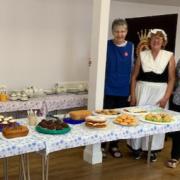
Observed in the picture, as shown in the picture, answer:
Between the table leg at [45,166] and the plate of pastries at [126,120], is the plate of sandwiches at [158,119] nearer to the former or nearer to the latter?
the plate of pastries at [126,120]

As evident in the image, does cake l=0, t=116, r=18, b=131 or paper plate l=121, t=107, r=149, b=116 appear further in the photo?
paper plate l=121, t=107, r=149, b=116

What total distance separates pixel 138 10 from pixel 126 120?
104 inches

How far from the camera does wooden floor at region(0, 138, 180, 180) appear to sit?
3.13 meters

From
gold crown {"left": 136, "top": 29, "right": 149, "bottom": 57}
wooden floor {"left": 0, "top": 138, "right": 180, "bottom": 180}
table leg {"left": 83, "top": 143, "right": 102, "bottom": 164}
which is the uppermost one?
gold crown {"left": 136, "top": 29, "right": 149, "bottom": 57}

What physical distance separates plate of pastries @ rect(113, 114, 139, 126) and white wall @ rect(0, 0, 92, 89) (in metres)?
1.77

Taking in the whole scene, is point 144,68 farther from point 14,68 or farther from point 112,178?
point 14,68

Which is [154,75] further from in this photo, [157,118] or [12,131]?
[12,131]

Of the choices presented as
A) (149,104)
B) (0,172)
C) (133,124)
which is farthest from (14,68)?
(133,124)

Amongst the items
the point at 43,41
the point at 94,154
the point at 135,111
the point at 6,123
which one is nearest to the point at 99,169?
the point at 94,154

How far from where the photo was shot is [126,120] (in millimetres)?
2592

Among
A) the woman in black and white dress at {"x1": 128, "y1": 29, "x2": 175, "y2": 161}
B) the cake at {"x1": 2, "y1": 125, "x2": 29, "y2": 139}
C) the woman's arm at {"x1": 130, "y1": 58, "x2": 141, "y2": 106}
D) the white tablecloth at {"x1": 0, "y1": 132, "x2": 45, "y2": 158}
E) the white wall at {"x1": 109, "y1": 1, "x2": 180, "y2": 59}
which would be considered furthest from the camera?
the white wall at {"x1": 109, "y1": 1, "x2": 180, "y2": 59}

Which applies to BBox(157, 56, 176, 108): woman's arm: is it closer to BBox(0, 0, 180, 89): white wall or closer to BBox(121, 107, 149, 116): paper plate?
BBox(121, 107, 149, 116): paper plate

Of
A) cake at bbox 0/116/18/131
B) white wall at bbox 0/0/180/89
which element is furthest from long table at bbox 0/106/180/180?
white wall at bbox 0/0/180/89

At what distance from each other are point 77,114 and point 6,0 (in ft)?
6.15
